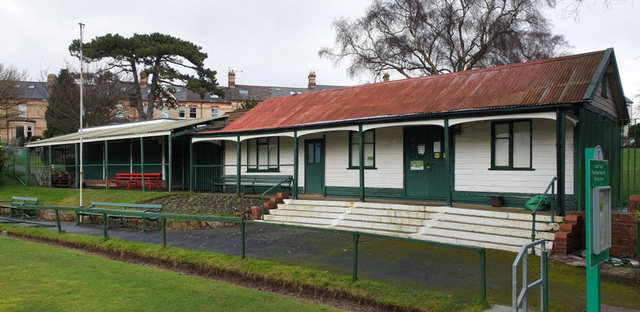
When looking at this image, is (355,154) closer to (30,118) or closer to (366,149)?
(366,149)

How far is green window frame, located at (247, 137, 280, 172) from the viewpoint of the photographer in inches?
756

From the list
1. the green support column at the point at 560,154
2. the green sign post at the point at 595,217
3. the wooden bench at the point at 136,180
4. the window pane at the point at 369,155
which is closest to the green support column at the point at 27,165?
the wooden bench at the point at 136,180

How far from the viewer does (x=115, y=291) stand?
22.7ft

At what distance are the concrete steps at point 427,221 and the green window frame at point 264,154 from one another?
3883 mm

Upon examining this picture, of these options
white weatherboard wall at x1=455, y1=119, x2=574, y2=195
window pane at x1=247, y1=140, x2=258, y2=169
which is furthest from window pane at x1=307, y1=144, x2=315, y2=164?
white weatherboard wall at x1=455, y1=119, x2=574, y2=195

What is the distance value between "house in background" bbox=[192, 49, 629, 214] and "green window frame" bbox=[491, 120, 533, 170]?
27 millimetres

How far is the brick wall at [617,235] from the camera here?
31.0 ft

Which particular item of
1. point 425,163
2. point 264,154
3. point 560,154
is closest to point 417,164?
point 425,163

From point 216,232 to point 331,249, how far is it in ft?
14.6

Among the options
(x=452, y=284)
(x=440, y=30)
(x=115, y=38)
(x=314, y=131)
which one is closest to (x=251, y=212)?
(x=314, y=131)

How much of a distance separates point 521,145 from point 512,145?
226mm

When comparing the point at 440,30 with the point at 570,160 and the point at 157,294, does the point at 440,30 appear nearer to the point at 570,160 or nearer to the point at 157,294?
the point at 570,160

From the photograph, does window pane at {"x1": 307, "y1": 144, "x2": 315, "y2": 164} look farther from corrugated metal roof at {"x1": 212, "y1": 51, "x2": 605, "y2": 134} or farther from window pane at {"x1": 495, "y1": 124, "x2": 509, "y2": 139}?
window pane at {"x1": 495, "y1": 124, "x2": 509, "y2": 139}

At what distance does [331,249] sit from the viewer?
33.4ft
